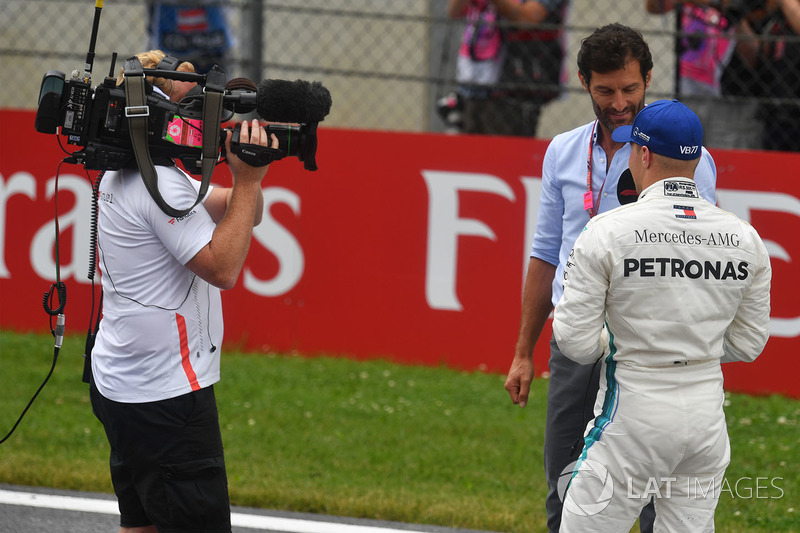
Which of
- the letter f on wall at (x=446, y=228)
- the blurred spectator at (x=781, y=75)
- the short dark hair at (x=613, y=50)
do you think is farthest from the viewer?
the letter f on wall at (x=446, y=228)

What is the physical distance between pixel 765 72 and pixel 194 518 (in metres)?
5.23

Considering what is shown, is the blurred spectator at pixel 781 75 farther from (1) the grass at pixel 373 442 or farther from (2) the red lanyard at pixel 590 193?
(2) the red lanyard at pixel 590 193

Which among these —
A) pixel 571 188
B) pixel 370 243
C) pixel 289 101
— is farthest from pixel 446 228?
pixel 289 101

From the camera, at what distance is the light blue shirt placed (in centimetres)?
361

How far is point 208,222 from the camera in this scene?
3.27m

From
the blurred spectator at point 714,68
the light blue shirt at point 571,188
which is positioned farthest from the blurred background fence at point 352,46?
the light blue shirt at point 571,188

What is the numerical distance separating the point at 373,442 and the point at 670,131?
10.6 feet

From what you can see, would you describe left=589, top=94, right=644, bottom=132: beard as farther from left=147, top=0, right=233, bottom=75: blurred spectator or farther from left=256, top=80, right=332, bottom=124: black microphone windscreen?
left=147, top=0, right=233, bottom=75: blurred spectator

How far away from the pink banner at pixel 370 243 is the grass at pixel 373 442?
20 cm

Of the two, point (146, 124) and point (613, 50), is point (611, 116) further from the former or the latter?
point (146, 124)

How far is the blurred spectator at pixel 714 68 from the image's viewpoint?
6.99m

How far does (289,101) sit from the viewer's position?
322 centimetres

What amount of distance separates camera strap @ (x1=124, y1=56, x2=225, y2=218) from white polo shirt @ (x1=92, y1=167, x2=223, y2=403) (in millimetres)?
63

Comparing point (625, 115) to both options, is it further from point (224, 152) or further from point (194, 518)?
point (194, 518)
